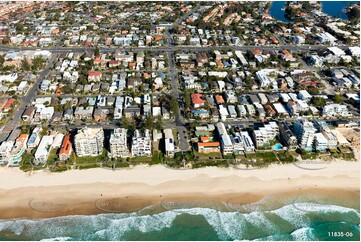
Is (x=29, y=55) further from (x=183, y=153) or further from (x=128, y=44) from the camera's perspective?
(x=183, y=153)

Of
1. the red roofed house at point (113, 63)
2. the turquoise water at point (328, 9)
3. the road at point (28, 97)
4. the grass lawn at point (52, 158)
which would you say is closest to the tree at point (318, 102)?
the red roofed house at point (113, 63)

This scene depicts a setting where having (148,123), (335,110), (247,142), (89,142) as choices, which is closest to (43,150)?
(89,142)

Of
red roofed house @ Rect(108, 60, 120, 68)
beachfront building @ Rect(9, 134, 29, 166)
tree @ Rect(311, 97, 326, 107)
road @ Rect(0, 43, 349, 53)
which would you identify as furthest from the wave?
road @ Rect(0, 43, 349, 53)

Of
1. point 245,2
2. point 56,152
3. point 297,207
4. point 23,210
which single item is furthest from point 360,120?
point 245,2

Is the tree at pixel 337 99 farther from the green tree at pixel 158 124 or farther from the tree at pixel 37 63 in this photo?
the tree at pixel 37 63

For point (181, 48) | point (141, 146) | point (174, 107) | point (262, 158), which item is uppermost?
point (141, 146)

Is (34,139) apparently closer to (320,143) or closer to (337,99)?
(320,143)
